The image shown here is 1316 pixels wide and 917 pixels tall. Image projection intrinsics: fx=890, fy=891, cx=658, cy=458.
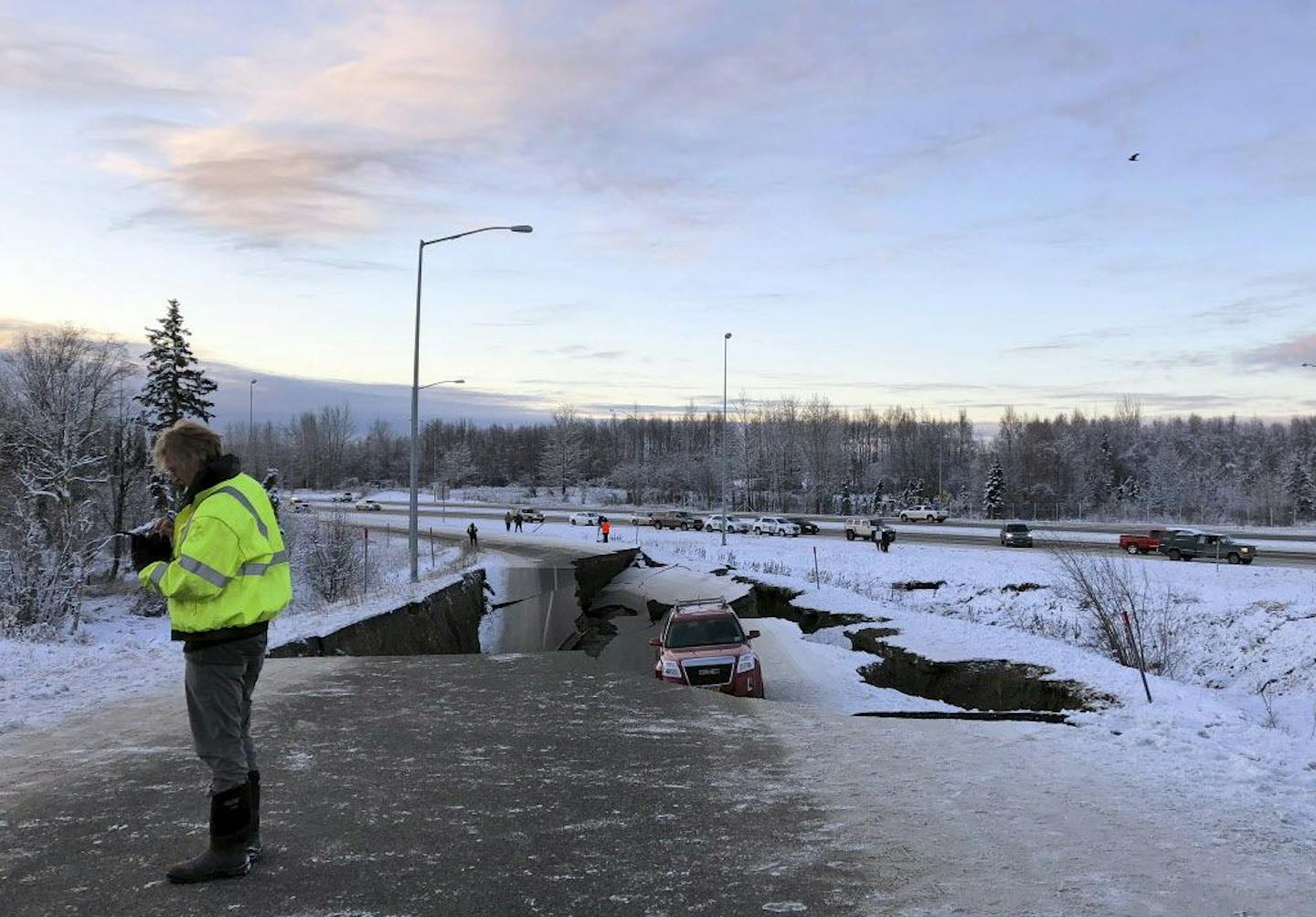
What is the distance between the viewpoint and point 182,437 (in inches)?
191

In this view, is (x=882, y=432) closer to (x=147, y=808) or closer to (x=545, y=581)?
(x=545, y=581)

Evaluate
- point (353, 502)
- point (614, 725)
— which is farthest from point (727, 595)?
point (353, 502)

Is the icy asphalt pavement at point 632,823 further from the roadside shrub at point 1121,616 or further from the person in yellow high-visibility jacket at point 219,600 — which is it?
the roadside shrub at point 1121,616

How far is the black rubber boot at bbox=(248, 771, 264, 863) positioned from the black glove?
1245 mm

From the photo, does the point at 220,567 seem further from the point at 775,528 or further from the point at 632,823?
the point at 775,528

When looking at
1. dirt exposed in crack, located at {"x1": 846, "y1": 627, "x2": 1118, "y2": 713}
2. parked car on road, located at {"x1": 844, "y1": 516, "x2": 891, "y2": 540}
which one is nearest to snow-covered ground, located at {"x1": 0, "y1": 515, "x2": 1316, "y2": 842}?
dirt exposed in crack, located at {"x1": 846, "y1": 627, "x2": 1118, "y2": 713}

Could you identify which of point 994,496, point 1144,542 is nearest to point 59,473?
point 1144,542

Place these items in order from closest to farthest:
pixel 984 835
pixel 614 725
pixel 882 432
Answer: pixel 984 835 < pixel 614 725 < pixel 882 432

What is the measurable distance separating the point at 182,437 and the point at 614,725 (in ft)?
18.0

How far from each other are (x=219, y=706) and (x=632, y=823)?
2.72 metres

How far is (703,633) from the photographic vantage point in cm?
1391

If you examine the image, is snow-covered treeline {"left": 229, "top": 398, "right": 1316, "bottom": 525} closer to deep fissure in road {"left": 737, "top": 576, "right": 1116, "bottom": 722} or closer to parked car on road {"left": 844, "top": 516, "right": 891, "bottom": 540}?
parked car on road {"left": 844, "top": 516, "right": 891, "bottom": 540}

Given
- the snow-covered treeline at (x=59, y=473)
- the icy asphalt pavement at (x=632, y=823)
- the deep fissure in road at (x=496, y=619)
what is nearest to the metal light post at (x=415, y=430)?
the deep fissure in road at (x=496, y=619)

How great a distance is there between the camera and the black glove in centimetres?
467
